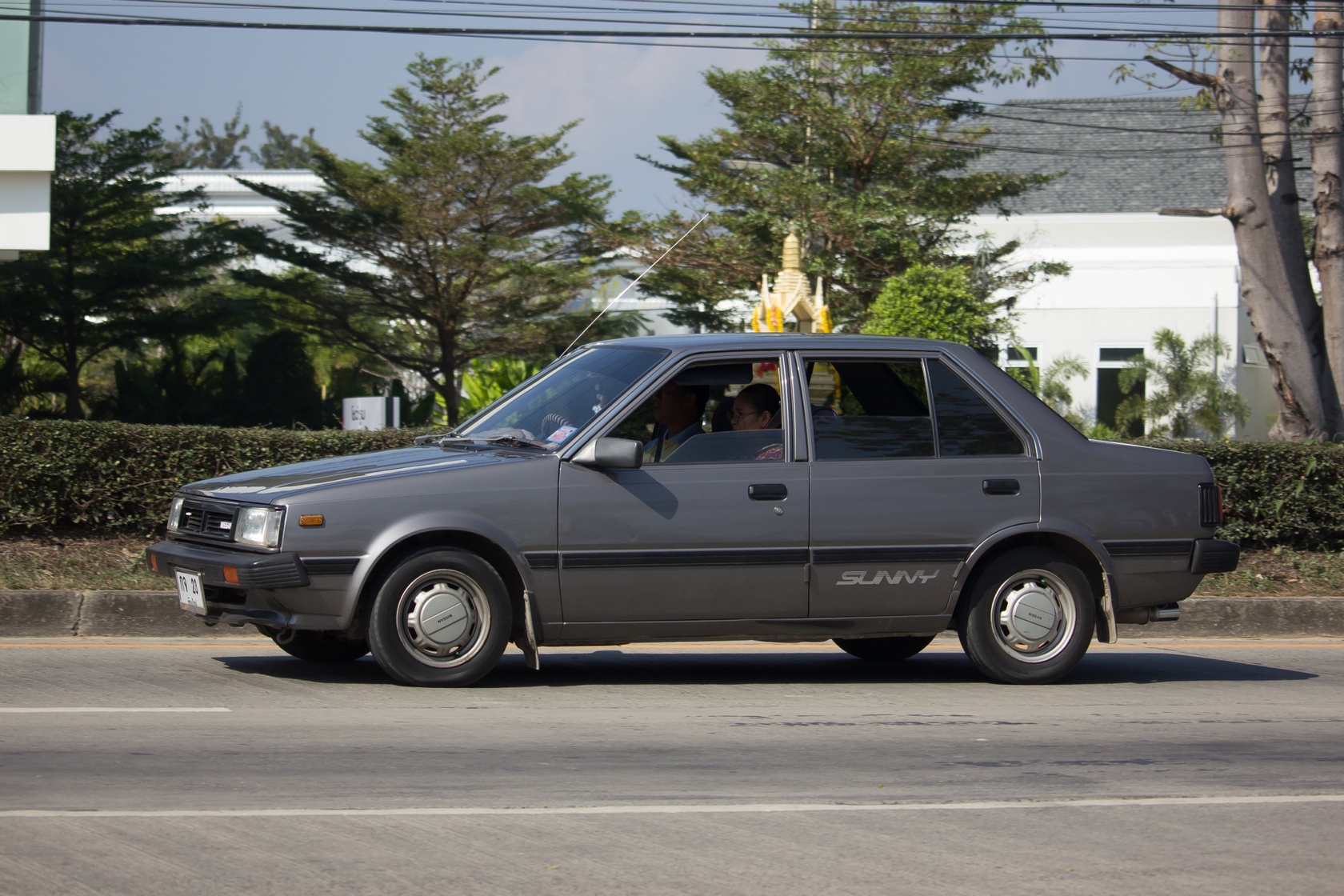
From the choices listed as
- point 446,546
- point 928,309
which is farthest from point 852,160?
point 446,546

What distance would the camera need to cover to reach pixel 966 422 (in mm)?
7520

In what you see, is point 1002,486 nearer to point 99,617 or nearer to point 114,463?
point 99,617

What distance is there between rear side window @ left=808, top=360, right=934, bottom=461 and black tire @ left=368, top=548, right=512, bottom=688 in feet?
5.82

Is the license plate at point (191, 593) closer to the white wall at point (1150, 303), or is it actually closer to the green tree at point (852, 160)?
the green tree at point (852, 160)

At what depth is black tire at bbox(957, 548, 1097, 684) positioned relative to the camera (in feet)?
24.5

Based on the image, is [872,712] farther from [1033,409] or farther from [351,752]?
[351,752]

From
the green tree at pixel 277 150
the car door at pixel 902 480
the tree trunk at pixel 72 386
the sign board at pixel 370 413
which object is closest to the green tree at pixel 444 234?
the tree trunk at pixel 72 386

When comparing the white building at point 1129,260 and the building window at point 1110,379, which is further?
the building window at point 1110,379

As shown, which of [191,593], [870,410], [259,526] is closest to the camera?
[259,526]

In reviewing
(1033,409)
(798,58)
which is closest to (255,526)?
(1033,409)

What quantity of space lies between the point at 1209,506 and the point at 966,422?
56.2 inches

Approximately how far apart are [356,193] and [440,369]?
4237 mm

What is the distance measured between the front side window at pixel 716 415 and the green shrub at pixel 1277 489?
5908 mm

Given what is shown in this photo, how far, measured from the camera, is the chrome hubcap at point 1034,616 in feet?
24.7
